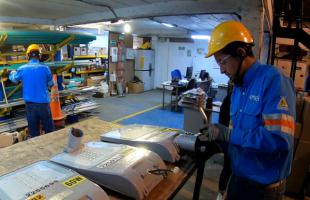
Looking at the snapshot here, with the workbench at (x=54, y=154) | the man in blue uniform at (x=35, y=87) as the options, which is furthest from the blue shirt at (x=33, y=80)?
the workbench at (x=54, y=154)

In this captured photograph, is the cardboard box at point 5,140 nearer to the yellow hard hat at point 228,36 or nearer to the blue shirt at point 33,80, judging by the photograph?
the blue shirt at point 33,80

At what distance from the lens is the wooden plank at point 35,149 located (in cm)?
149

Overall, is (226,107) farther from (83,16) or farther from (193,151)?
(83,16)

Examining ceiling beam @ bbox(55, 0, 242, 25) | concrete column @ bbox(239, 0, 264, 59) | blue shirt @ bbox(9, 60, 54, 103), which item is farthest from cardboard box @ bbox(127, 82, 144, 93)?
concrete column @ bbox(239, 0, 264, 59)

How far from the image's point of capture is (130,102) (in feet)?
25.9

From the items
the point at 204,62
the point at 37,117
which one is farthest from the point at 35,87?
the point at 204,62

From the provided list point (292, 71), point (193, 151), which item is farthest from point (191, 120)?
point (193, 151)

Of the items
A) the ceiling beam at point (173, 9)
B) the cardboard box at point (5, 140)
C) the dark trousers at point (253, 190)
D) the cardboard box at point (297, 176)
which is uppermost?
the ceiling beam at point (173, 9)

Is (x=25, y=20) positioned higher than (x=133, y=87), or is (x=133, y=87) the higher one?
(x=25, y=20)

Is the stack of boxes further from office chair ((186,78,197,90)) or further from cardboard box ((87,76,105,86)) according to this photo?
cardboard box ((87,76,105,86))

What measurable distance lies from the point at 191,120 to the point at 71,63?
2.92 meters

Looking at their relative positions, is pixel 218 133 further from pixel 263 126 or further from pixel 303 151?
pixel 303 151

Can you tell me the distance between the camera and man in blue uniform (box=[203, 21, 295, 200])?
1.19 metres

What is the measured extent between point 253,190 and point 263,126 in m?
0.43
